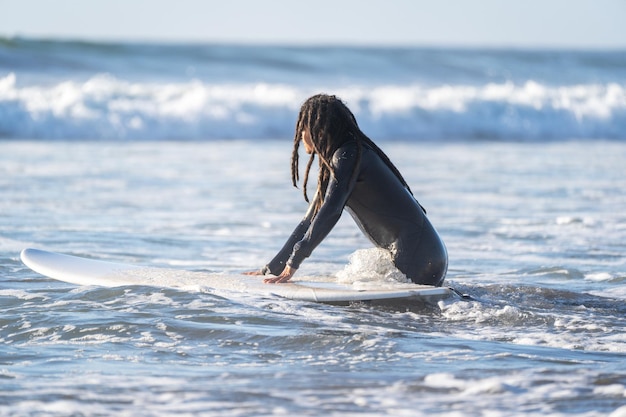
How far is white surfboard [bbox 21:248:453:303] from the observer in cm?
529

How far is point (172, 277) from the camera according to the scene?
19.2ft

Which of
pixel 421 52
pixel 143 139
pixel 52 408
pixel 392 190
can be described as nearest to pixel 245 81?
pixel 143 139

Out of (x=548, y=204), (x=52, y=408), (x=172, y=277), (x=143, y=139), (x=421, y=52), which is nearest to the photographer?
(x=52, y=408)

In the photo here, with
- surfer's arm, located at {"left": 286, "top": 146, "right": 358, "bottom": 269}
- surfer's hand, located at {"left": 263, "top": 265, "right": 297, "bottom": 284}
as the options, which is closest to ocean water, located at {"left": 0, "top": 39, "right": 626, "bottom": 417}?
surfer's hand, located at {"left": 263, "top": 265, "right": 297, "bottom": 284}

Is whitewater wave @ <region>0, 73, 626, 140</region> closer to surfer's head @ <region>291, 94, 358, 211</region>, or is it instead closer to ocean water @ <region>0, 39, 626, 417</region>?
ocean water @ <region>0, 39, 626, 417</region>

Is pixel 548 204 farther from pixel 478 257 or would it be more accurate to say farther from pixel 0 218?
pixel 0 218

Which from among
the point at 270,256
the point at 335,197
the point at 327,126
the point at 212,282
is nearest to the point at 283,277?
the point at 212,282

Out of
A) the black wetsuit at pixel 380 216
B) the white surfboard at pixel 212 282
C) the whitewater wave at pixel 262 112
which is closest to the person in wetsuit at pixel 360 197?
the black wetsuit at pixel 380 216

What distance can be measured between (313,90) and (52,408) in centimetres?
2161

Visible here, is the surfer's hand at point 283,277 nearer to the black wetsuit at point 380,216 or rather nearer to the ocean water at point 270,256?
the black wetsuit at point 380,216

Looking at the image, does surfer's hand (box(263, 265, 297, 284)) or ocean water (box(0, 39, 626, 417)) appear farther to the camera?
surfer's hand (box(263, 265, 297, 284))

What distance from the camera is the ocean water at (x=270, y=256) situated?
393cm

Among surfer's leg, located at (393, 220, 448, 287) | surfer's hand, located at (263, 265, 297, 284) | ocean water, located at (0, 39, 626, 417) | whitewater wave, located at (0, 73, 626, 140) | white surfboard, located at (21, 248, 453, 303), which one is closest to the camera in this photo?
ocean water, located at (0, 39, 626, 417)

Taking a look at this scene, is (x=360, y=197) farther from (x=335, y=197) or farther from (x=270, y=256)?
(x=270, y=256)
